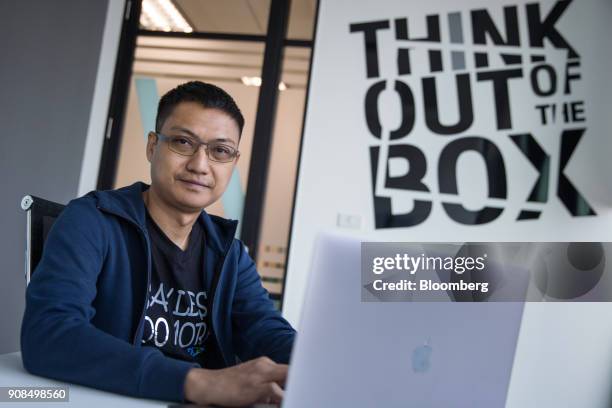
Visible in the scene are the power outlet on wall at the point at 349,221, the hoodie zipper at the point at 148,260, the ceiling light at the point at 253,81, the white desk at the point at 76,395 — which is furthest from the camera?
the ceiling light at the point at 253,81

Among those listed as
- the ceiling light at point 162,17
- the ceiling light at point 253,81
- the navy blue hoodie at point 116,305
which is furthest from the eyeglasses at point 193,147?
the ceiling light at point 162,17

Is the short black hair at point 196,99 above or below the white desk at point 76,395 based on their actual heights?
above

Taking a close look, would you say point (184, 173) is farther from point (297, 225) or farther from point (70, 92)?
point (70, 92)

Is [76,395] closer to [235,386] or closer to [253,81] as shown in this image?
[235,386]

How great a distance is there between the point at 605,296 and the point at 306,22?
7.71ft

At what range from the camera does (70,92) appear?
11.3 feet

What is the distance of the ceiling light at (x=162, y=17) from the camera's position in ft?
11.6

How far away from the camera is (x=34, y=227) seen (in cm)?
121

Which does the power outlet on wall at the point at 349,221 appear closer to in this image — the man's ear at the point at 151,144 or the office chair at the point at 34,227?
the man's ear at the point at 151,144

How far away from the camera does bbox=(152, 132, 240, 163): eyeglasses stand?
131cm

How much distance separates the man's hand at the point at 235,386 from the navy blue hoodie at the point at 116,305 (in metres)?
0.02

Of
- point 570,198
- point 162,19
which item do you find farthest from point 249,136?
point 570,198

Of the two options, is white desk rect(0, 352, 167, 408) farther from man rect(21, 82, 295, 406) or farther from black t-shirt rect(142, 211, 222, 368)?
black t-shirt rect(142, 211, 222, 368)

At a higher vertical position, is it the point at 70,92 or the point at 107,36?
the point at 107,36
